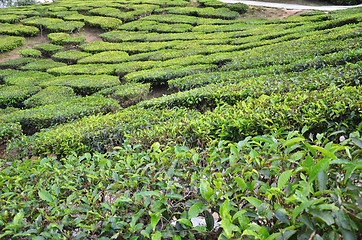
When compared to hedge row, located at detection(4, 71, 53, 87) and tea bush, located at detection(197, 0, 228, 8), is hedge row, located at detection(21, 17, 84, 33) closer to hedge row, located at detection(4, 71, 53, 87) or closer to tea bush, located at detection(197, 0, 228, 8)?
hedge row, located at detection(4, 71, 53, 87)

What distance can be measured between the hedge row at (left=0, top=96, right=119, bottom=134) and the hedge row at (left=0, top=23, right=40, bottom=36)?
437 inches

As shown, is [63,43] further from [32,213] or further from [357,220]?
[357,220]

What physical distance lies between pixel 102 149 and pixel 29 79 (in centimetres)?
817

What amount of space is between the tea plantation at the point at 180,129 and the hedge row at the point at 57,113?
1.5 inches

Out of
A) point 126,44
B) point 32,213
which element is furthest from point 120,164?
point 126,44

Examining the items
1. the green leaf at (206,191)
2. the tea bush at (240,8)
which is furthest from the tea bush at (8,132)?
the tea bush at (240,8)

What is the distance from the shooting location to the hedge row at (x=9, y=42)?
44.1 ft

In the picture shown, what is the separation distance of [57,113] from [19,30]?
40.8 ft

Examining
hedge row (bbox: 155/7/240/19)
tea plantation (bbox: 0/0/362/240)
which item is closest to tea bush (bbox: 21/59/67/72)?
tea plantation (bbox: 0/0/362/240)

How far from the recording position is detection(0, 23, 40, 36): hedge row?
1508 cm

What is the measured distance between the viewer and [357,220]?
1.02 metres

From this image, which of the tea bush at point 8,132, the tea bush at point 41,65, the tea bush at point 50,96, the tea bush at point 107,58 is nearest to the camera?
the tea bush at point 8,132

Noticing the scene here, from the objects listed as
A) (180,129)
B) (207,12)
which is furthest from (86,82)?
(207,12)

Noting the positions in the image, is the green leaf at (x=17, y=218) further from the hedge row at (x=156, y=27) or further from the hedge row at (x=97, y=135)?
the hedge row at (x=156, y=27)
